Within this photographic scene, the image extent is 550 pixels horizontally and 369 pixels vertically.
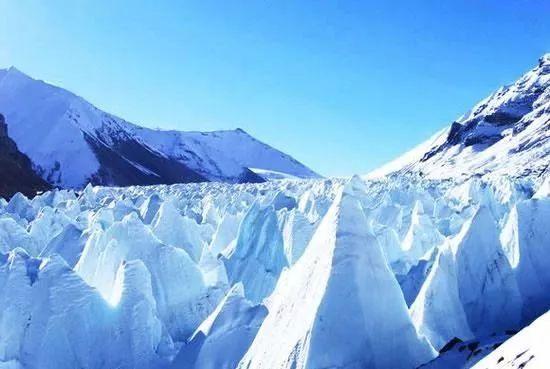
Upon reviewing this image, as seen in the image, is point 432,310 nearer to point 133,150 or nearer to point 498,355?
point 498,355

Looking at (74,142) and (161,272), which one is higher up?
(74,142)

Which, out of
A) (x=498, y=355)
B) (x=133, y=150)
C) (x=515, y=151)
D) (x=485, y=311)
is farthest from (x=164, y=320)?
(x=133, y=150)

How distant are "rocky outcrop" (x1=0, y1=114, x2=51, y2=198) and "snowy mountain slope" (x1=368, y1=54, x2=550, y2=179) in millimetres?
57193

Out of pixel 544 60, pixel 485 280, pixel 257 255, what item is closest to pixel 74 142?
pixel 257 255

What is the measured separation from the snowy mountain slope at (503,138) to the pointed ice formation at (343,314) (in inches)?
2920

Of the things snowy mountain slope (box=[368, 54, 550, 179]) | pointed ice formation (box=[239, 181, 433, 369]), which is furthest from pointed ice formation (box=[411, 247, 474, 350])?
snowy mountain slope (box=[368, 54, 550, 179])

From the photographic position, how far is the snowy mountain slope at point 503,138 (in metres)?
88.1

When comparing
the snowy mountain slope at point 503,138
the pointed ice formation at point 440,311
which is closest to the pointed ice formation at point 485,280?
the pointed ice formation at point 440,311

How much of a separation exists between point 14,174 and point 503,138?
284 ft

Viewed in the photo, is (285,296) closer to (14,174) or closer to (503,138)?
(14,174)

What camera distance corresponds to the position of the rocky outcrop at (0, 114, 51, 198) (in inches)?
1969

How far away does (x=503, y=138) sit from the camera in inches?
4254

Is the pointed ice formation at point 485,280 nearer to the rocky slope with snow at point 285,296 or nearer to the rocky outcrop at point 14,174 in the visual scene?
the rocky slope with snow at point 285,296

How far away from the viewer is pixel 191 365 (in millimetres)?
7184
